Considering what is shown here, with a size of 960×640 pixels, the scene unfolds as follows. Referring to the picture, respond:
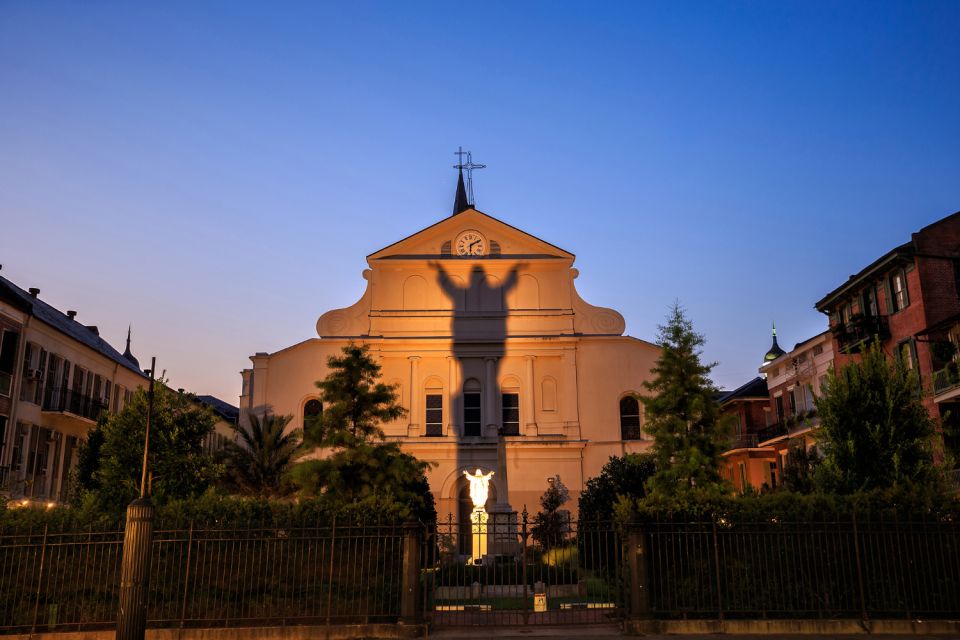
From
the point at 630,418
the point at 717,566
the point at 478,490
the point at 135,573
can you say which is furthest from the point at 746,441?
the point at 135,573

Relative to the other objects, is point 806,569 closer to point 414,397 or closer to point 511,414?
point 511,414

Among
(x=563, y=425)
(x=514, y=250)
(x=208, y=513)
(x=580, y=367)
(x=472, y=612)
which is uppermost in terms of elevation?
(x=514, y=250)

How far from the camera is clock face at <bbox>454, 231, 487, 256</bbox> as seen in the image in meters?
42.1

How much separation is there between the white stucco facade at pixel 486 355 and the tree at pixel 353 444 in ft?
49.0

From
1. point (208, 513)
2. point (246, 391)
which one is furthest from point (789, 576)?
point (246, 391)

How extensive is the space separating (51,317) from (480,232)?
19.3 metres

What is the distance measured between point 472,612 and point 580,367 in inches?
1005

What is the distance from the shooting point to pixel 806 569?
1541 centimetres

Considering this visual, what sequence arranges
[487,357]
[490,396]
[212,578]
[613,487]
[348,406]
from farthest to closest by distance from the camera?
1. [487,357]
2. [490,396]
3. [613,487]
4. [348,406]
5. [212,578]

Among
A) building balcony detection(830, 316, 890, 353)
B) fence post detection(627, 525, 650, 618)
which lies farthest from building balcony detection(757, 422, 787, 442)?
fence post detection(627, 525, 650, 618)

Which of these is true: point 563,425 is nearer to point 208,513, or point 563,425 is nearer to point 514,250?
point 514,250

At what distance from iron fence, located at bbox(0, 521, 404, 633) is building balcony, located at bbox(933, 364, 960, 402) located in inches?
828

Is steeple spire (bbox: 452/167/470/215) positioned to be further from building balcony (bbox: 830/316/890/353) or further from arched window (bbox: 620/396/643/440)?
building balcony (bbox: 830/316/890/353)

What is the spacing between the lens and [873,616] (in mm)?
15094
